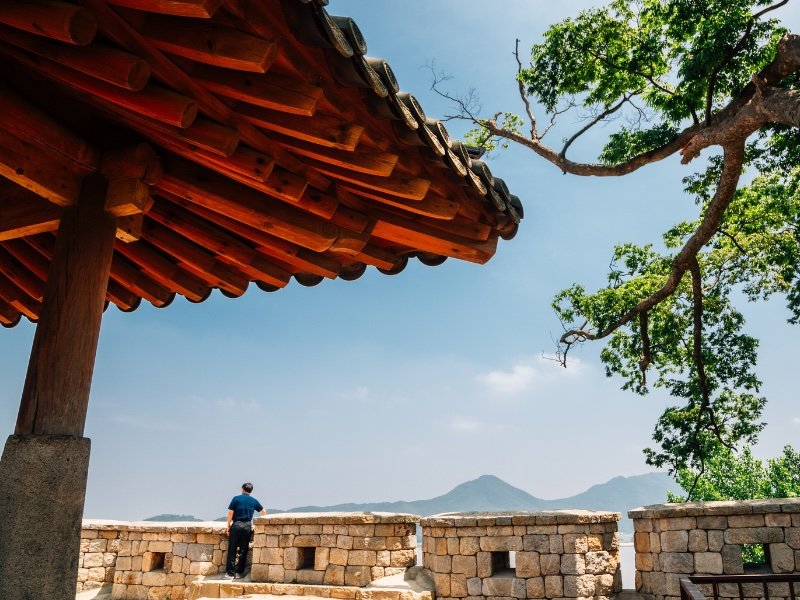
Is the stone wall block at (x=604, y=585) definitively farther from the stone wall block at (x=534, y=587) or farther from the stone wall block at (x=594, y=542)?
the stone wall block at (x=534, y=587)

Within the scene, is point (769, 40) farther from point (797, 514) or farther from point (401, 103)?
point (401, 103)

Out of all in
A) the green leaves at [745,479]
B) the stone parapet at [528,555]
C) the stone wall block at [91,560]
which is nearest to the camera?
the stone parapet at [528,555]

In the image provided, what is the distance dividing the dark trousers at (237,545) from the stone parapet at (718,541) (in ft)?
17.9

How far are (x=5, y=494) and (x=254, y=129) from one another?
1.59 metres

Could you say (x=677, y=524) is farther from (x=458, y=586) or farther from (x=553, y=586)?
(x=458, y=586)

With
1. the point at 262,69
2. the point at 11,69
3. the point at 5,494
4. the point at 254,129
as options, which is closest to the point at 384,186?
the point at 254,129

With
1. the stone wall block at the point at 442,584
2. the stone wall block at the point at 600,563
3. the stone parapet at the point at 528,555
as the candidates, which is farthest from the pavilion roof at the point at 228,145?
the stone wall block at the point at 442,584

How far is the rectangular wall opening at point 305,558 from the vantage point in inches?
337

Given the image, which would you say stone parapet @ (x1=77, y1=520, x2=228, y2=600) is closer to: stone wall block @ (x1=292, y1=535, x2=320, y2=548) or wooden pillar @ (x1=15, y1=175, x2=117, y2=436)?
stone wall block @ (x1=292, y1=535, x2=320, y2=548)

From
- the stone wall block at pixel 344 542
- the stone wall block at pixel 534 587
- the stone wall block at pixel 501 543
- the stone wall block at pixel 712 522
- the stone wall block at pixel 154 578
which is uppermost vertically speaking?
the stone wall block at pixel 712 522

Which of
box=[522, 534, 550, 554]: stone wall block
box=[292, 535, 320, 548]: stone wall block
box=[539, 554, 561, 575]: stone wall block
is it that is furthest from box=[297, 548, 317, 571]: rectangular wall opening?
box=[539, 554, 561, 575]: stone wall block

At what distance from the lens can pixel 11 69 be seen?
2404 mm

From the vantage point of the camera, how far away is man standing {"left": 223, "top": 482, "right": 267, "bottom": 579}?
8891mm

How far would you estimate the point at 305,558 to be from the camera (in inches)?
343
